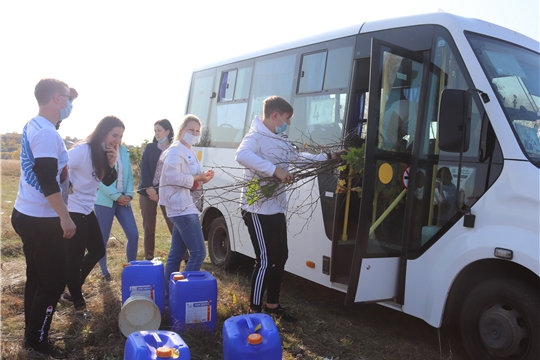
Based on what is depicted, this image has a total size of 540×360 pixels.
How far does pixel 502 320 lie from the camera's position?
3.56m

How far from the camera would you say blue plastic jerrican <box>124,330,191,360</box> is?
286 centimetres

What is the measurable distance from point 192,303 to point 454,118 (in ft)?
8.55

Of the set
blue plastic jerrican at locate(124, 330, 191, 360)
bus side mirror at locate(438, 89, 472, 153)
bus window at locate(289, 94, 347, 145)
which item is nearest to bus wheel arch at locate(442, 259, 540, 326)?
bus side mirror at locate(438, 89, 472, 153)

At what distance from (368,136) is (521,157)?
111 cm

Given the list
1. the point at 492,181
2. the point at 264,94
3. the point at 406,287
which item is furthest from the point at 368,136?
the point at 264,94

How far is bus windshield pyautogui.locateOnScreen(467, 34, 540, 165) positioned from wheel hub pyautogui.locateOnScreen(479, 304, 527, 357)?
110 cm

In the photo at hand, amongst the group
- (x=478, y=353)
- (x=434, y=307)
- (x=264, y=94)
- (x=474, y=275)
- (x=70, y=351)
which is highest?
(x=264, y=94)

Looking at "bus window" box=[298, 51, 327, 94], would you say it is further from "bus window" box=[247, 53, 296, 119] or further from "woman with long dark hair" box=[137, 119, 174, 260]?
"woman with long dark hair" box=[137, 119, 174, 260]

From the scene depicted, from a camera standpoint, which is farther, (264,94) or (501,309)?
(264,94)

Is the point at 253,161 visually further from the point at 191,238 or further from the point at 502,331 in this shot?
the point at 502,331

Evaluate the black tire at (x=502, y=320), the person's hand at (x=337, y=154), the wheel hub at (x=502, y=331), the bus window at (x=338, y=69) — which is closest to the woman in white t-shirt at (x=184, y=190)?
the person's hand at (x=337, y=154)

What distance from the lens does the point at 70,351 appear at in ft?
13.0

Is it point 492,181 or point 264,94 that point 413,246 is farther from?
point 264,94

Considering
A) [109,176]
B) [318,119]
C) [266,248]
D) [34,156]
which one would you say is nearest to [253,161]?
[266,248]
